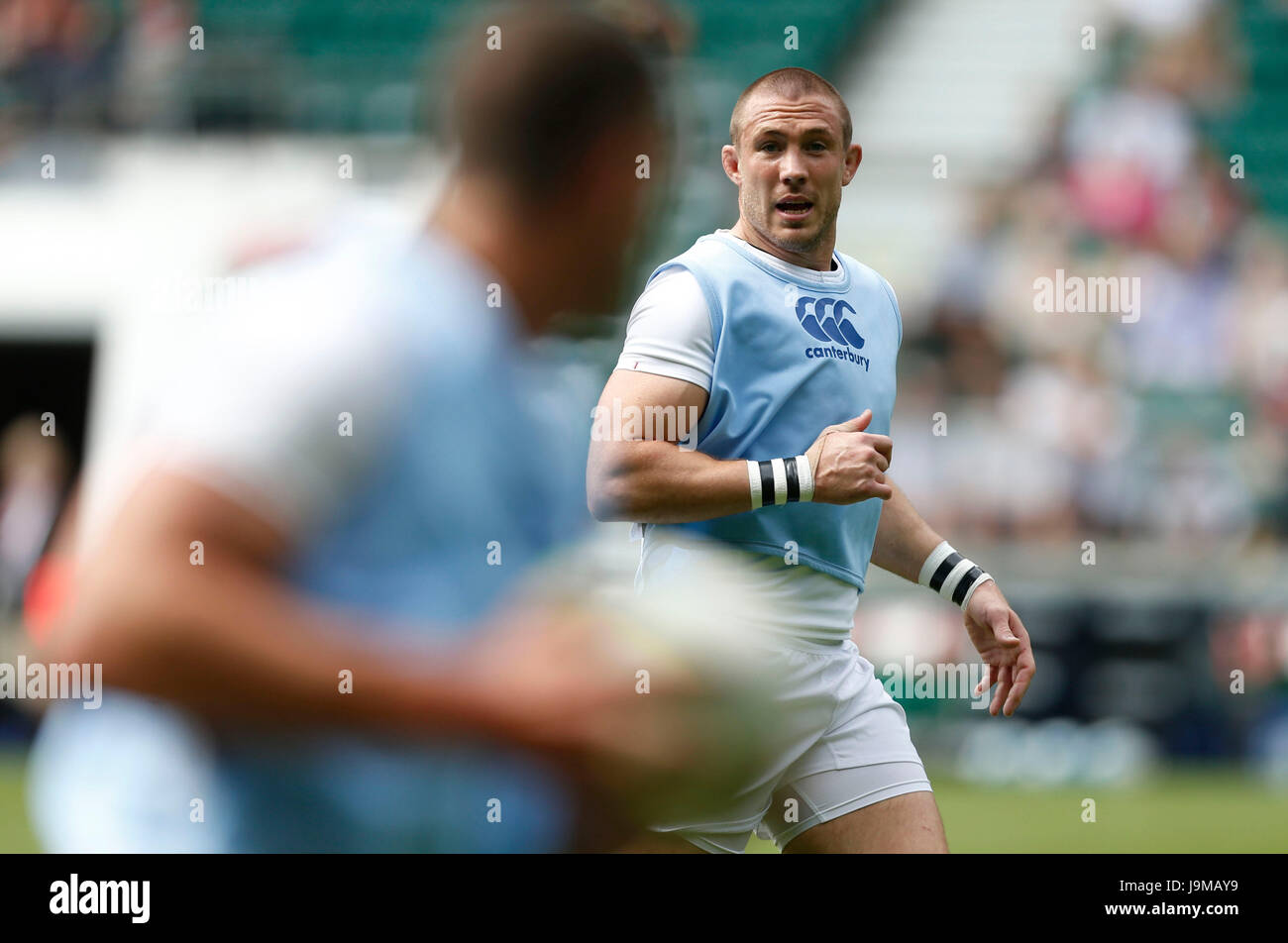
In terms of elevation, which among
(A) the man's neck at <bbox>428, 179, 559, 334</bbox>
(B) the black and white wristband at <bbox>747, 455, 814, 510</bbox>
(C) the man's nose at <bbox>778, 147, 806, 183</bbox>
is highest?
(C) the man's nose at <bbox>778, 147, 806, 183</bbox>

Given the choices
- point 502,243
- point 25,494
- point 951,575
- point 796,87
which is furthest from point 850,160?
point 25,494

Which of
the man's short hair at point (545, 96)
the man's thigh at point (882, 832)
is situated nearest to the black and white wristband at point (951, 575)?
the man's thigh at point (882, 832)

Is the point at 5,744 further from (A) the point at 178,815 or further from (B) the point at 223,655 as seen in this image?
(B) the point at 223,655

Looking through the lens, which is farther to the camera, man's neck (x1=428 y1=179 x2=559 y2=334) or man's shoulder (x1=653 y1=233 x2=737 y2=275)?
man's shoulder (x1=653 y1=233 x2=737 y2=275)

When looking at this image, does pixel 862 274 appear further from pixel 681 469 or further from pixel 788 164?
pixel 681 469

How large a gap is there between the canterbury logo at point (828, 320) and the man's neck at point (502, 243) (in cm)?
150

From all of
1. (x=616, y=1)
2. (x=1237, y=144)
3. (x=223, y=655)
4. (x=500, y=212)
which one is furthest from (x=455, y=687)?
(x=1237, y=144)

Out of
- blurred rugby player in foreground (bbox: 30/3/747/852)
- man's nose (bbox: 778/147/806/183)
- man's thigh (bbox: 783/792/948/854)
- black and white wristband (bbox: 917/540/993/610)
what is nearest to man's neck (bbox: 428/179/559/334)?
blurred rugby player in foreground (bbox: 30/3/747/852)

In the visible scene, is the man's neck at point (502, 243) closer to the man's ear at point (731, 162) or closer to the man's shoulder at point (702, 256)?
the man's shoulder at point (702, 256)

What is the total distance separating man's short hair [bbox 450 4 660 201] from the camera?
4.65 feet

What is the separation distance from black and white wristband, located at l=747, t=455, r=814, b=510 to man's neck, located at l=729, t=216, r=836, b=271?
0.52 m

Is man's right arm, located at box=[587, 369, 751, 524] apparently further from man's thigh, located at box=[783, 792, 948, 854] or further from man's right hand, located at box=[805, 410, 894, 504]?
man's thigh, located at box=[783, 792, 948, 854]

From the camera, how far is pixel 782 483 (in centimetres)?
265

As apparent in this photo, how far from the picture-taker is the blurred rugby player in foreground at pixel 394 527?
3.59 ft
